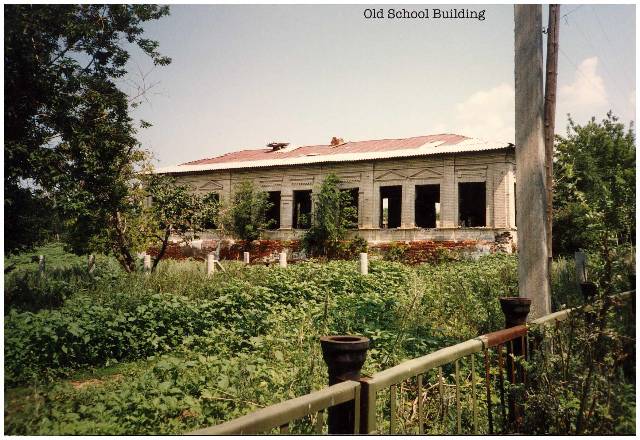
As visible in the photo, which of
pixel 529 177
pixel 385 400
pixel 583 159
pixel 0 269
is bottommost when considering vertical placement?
pixel 385 400

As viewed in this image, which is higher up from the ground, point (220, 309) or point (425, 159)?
point (425, 159)

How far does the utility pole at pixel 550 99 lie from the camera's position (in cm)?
468

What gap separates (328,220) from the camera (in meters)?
17.0

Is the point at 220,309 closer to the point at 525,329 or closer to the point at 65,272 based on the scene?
the point at 525,329

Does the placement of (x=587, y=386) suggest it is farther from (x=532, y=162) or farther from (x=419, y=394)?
(x=532, y=162)

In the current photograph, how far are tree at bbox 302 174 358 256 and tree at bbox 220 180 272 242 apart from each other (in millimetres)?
2504

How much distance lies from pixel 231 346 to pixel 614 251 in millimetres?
3944

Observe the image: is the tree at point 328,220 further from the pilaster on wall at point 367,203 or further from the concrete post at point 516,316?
the concrete post at point 516,316

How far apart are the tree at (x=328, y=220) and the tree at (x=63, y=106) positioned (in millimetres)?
9944

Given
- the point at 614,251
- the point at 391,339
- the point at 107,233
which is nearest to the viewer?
the point at 614,251

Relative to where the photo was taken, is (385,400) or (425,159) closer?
(385,400)

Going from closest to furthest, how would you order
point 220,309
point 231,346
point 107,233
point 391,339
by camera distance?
point 391,339 < point 231,346 < point 220,309 < point 107,233

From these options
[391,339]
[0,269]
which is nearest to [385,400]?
[391,339]

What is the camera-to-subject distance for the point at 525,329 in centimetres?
308
